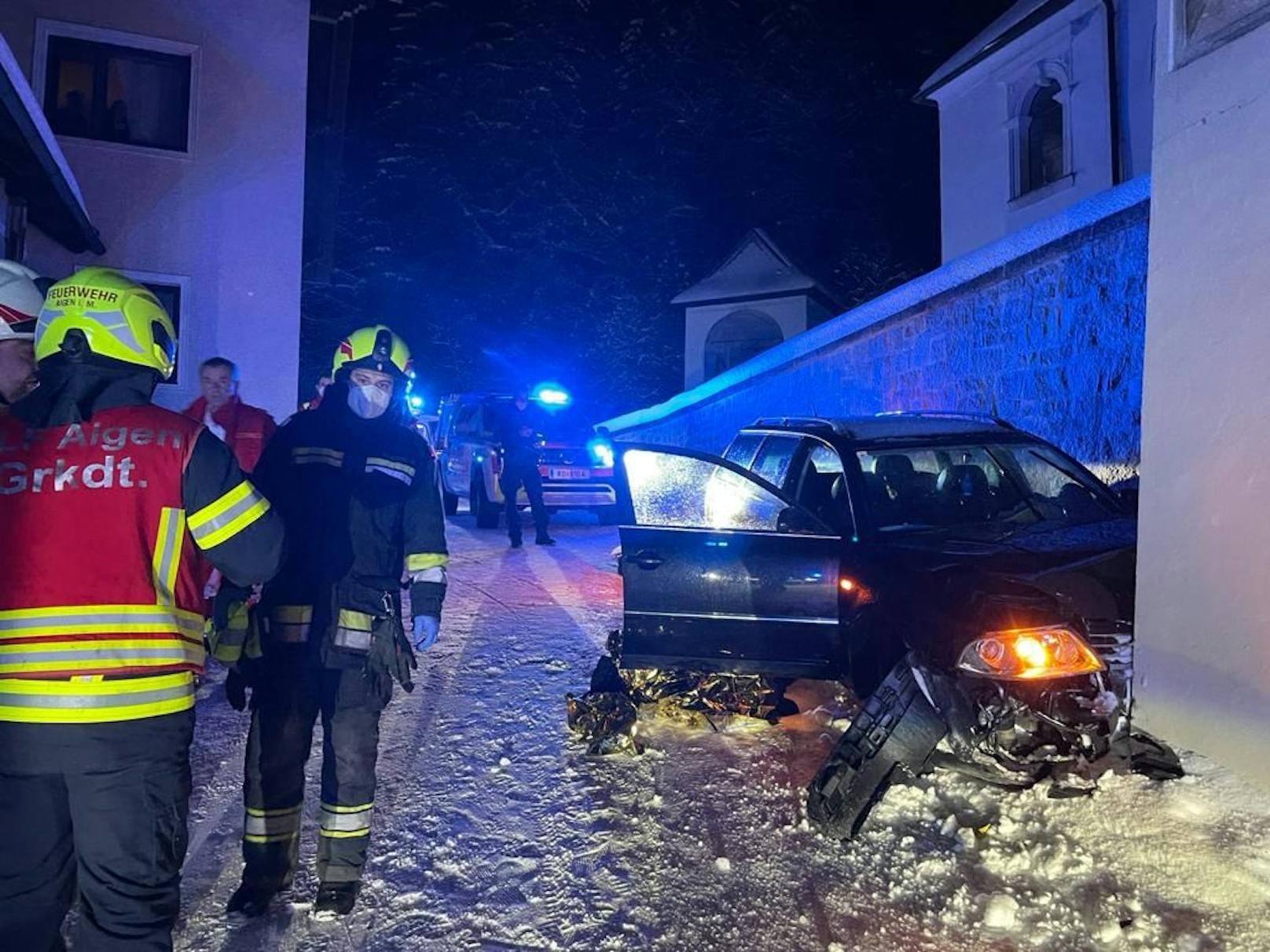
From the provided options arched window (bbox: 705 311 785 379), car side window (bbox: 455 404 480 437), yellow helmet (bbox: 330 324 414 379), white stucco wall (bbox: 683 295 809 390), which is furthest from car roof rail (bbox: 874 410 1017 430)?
arched window (bbox: 705 311 785 379)

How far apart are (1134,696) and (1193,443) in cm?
117

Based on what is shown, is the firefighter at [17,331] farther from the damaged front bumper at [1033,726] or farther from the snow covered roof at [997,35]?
the snow covered roof at [997,35]

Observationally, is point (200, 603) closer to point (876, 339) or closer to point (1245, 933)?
point (1245, 933)

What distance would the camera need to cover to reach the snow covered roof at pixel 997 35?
41.7 feet

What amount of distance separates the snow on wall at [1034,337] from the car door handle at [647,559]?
13.0 ft

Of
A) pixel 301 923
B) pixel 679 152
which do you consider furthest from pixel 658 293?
pixel 301 923

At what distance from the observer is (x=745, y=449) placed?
5.59 m

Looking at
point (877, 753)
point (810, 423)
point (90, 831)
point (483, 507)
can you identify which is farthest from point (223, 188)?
point (877, 753)

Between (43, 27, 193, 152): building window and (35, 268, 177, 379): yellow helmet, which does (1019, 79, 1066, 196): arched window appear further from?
(35, 268, 177, 379): yellow helmet

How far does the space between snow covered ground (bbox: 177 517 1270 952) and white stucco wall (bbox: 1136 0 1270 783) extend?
0.37m

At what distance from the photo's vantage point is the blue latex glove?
280 centimetres

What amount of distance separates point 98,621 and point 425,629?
3.71 feet

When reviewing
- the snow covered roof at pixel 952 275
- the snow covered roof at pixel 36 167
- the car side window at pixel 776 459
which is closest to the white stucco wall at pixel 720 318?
the snow covered roof at pixel 952 275

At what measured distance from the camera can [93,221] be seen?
9.75 metres
